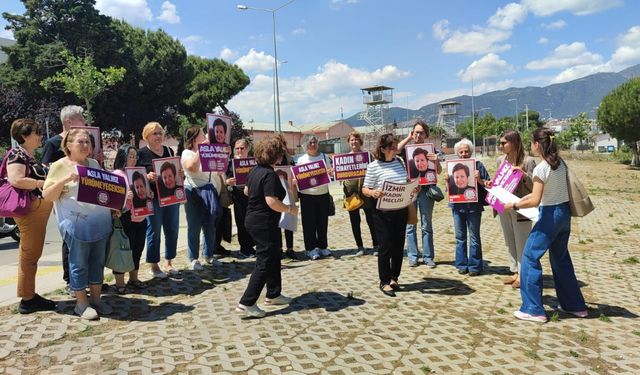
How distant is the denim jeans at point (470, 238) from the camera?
258 inches


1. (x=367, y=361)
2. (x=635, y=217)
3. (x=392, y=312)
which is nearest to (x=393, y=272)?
(x=392, y=312)

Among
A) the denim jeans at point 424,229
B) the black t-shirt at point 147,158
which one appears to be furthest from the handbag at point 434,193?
the black t-shirt at point 147,158

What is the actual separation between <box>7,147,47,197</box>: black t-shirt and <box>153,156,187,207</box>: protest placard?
53.5 inches

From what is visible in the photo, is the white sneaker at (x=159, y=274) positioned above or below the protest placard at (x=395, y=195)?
below

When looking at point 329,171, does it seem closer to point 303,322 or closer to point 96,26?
point 303,322

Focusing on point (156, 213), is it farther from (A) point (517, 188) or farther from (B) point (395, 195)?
(A) point (517, 188)

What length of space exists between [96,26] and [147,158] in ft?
115

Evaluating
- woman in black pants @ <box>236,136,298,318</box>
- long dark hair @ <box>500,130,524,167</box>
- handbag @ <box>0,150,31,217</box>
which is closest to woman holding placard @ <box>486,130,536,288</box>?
long dark hair @ <box>500,130,524,167</box>

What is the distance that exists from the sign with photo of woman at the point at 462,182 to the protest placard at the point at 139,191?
155 inches

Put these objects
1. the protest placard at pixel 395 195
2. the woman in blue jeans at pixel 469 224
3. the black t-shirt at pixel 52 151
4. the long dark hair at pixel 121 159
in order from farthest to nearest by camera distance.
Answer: the woman in blue jeans at pixel 469 224
the long dark hair at pixel 121 159
the protest placard at pixel 395 195
the black t-shirt at pixel 52 151

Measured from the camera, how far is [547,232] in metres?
4.84

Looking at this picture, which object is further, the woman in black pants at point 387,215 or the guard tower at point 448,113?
the guard tower at point 448,113

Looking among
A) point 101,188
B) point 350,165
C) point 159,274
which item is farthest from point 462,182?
point 101,188

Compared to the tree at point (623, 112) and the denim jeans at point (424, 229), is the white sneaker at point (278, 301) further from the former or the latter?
the tree at point (623, 112)
